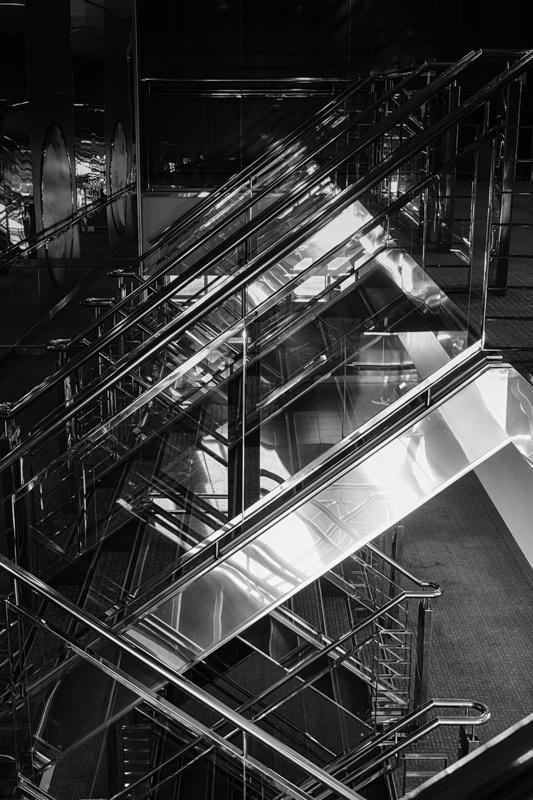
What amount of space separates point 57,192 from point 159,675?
15.6ft

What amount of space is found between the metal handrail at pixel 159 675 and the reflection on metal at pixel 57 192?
446cm

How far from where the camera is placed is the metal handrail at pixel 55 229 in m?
5.92

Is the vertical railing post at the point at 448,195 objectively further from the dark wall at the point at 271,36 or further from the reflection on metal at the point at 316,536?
the dark wall at the point at 271,36

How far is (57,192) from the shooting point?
6289mm

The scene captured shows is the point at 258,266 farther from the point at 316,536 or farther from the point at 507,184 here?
the point at 507,184

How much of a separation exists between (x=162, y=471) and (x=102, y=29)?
499 cm

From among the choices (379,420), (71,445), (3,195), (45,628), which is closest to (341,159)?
(379,420)

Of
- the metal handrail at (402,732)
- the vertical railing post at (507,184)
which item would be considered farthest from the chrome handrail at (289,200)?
the metal handrail at (402,732)

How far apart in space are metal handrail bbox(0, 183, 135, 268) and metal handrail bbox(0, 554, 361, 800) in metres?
4.02

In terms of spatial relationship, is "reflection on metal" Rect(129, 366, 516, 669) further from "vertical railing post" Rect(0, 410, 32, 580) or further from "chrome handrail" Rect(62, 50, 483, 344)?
"chrome handrail" Rect(62, 50, 483, 344)

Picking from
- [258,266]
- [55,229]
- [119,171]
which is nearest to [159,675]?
[258,266]

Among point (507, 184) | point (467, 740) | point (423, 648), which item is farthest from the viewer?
point (423, 648)

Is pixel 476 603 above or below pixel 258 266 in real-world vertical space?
below

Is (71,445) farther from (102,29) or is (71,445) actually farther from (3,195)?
(102,29)
